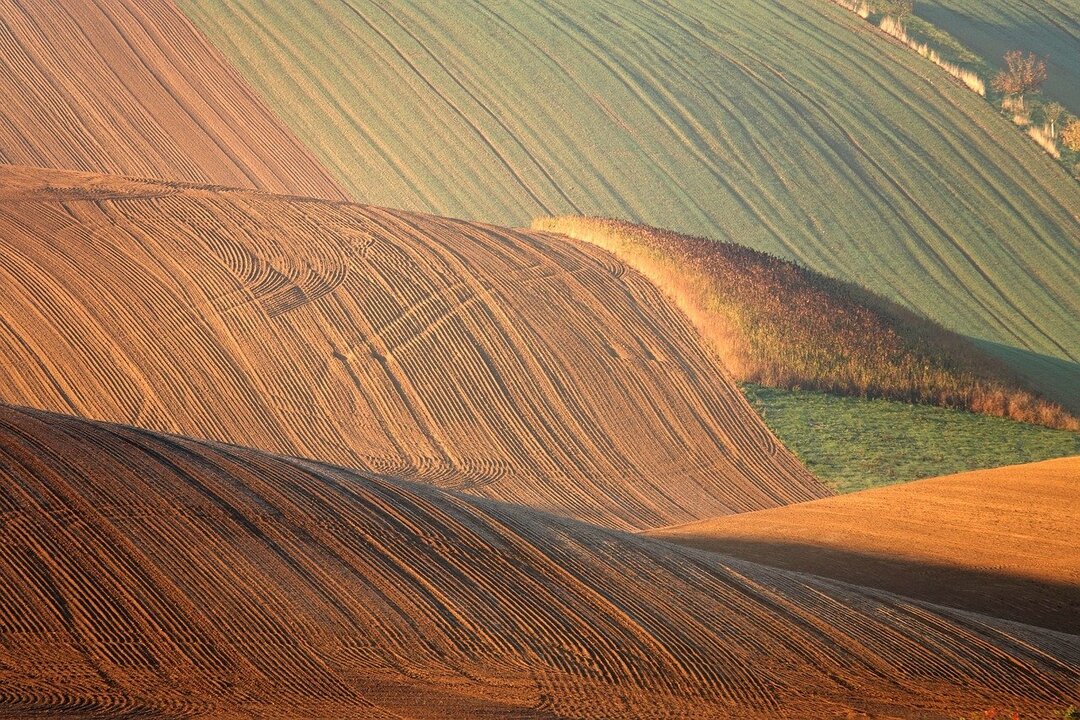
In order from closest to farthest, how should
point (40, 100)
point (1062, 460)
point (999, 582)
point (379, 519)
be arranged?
point (379, 519), point (999, 582), point (1062, 460), point (40, 100)

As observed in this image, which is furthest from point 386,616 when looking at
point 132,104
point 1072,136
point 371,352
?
point 1072,136

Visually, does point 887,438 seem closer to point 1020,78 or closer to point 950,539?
point 950,539

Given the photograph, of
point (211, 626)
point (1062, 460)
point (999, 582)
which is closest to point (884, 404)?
point (1062, 460)

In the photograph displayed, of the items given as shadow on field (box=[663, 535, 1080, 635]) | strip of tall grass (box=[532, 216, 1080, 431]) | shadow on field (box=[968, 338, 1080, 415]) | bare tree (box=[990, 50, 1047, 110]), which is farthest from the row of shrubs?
shadow on field (box=[663, 535, 1080, 635])

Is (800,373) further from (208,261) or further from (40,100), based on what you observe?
(40,100)

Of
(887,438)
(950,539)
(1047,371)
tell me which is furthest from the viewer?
(1047,371)

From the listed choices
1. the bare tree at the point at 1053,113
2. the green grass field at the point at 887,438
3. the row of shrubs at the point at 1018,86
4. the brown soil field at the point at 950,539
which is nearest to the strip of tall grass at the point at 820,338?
the green grass field at the point at 887,438
